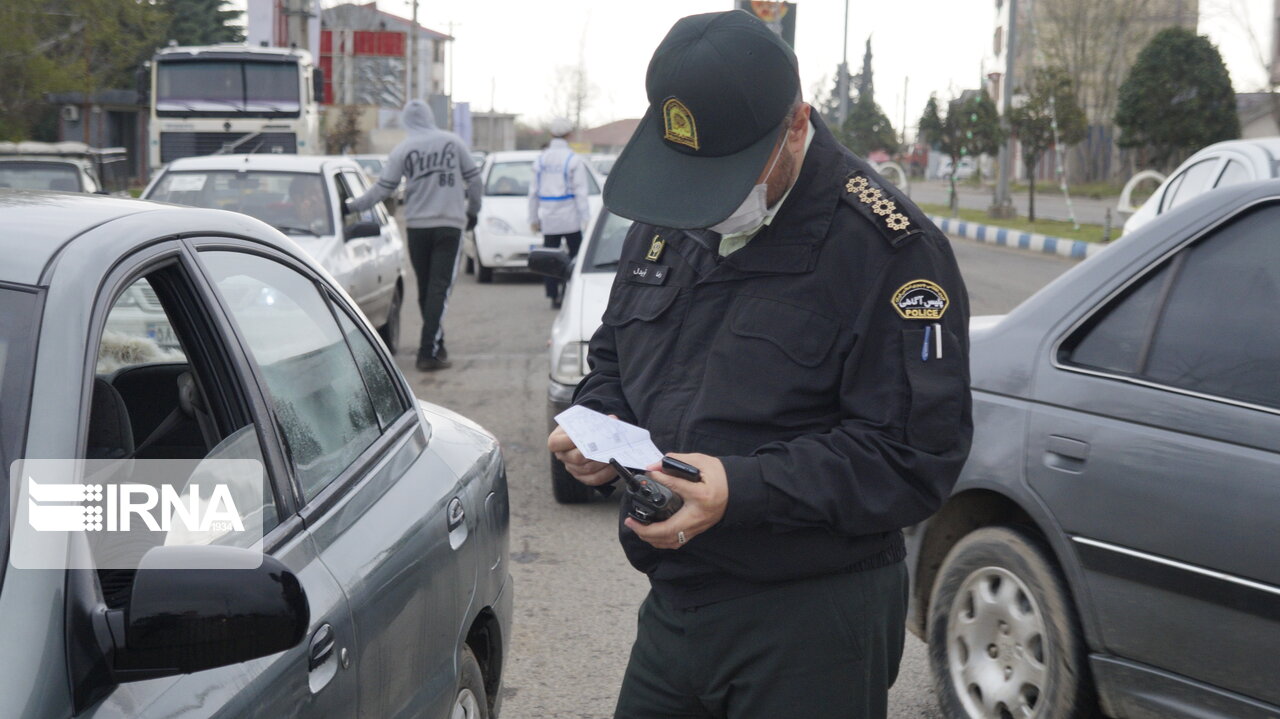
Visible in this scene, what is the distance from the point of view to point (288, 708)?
2023 mm

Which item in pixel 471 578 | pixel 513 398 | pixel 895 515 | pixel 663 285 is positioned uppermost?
pixel 663 285

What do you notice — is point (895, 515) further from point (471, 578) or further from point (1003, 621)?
point (1003, 621)

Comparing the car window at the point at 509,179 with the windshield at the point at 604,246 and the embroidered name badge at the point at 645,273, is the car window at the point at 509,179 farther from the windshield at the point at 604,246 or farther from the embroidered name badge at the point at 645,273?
the embroidered name badge at the point at 645,273

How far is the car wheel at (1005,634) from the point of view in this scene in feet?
11.4

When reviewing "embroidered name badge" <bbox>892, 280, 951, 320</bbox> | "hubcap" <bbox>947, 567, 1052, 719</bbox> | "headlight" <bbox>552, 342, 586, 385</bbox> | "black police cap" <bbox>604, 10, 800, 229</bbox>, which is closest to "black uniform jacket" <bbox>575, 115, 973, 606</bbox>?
"embroidered name badge" <bbox>892, 280, 951, 320</bbox>

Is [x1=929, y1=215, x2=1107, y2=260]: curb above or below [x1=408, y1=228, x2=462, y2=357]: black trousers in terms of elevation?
below

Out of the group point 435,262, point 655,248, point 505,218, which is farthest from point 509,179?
point 655,248

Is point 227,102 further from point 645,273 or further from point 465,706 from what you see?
point 645,273

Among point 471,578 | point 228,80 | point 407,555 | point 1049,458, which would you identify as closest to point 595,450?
point 407,555

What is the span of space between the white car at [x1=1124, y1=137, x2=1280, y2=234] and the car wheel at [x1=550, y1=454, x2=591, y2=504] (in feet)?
11.1

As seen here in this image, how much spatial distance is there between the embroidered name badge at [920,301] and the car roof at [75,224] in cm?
121

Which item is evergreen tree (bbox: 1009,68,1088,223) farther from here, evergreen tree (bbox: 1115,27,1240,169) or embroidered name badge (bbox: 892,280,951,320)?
embroidered name badge (bbox: 892,280,951,320)

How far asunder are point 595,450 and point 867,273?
0.51 meters

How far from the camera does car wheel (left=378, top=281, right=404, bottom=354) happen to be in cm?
1114
